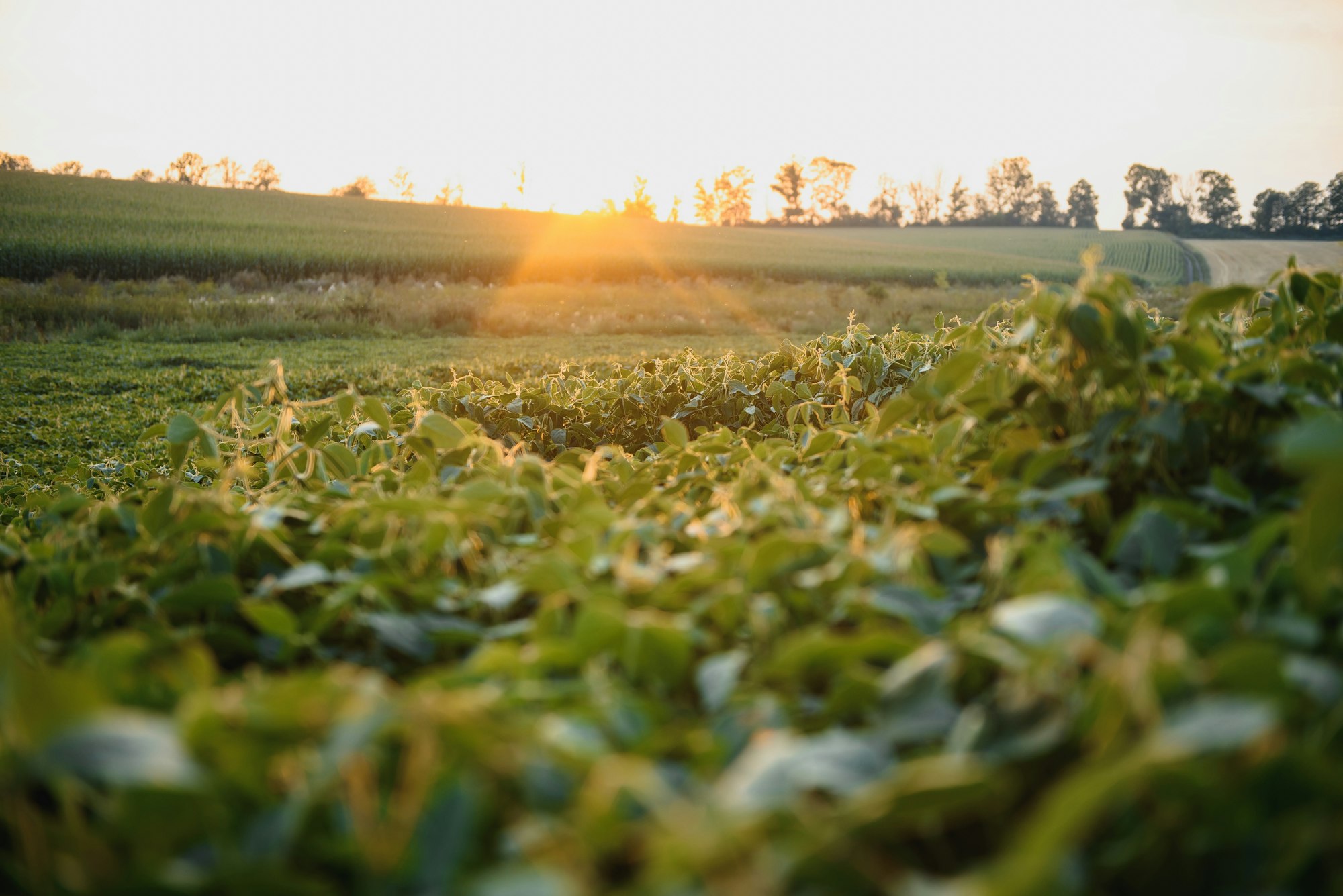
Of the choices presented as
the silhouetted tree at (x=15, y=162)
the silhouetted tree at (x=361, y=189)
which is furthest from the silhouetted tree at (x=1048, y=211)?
the silhouetted tree at (x=15, y=162)

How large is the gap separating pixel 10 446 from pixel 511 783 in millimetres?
8558

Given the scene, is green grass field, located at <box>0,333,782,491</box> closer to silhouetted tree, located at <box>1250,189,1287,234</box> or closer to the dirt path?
the dirt path

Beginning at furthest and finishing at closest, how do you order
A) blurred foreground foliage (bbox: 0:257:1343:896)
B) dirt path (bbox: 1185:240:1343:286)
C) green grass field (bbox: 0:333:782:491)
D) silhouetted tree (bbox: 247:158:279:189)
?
1. silhouetted tree (bbox: 247:158:279:189)
2. dirt path (bbox: 1185:240:1343:286)
3. green grass field (bbox: 0:333:782:491)
4. blurred foreground foliage (bbox: 0:257:1343:896)

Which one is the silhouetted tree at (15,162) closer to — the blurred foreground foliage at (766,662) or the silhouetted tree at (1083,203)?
the blurred foreground foliage at (766,662)

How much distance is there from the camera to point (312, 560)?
0.96 meters

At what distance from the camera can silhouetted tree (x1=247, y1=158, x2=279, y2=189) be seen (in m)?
55.3

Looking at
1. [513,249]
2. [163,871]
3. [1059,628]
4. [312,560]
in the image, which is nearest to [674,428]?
[312,560]

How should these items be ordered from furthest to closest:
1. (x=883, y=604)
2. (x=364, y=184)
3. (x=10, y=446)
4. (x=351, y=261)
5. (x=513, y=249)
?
1. (x=364, y=184)
2. (x=513, y=249)
3. (x=351, y=261)
4. (x=10, y=446)
5. (x=883, y=604)

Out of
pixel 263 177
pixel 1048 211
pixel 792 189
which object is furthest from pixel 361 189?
pixel 1048 211

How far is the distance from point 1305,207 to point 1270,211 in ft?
6.83

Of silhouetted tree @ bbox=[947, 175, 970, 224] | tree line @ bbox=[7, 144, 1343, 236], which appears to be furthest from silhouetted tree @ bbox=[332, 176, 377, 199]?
silhouetted tree @ bbox=[947, 175, 970, 224]

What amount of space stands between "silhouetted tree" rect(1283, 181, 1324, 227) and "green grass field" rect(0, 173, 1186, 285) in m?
21.3

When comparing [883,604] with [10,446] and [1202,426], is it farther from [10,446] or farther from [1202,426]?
[10,446]

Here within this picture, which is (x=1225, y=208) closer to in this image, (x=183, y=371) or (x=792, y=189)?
(x=792, y=189)
